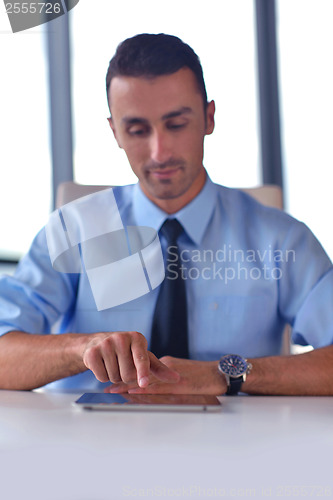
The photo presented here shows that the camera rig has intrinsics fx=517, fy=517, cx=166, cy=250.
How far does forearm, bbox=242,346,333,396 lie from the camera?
2.50 ft

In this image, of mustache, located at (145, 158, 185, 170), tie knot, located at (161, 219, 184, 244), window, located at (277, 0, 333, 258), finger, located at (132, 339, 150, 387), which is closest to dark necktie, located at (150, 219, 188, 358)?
tie knot, located at (161, 219, 184, 244)

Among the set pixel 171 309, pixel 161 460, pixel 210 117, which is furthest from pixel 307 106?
pixel 161 460

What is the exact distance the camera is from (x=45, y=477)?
14.2 inches

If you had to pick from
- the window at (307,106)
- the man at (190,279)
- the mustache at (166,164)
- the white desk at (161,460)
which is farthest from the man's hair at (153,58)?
the white desk at (161,460)

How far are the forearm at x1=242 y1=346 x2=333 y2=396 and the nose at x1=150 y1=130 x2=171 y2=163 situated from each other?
1.14 ft

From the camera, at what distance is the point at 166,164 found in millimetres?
848

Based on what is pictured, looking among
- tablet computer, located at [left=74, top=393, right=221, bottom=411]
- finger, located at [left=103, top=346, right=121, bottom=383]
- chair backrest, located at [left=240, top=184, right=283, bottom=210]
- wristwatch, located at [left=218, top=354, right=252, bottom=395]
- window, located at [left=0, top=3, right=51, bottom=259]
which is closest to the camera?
tablet computer, located at [left=74, top=393, right=221, bottom=411]

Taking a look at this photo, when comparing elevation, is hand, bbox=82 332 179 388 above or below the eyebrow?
below

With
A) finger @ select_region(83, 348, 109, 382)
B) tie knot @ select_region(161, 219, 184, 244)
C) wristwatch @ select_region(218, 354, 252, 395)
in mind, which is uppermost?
tie knot @ select_region(161, 219, 184, 244)

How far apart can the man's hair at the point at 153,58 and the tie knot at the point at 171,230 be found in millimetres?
209

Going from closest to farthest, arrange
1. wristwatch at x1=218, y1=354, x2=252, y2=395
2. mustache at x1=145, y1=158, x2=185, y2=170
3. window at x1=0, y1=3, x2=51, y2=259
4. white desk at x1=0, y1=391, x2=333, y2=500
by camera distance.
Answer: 1. white desk at x1=0, y1=391, x2=333, y2=500
2. wristwatch at x1=218, y1=354, x2=252, y2=395
3. mustache at x1=145, y1=158, x2=185, y2=170
4. window at x1=0, y1=3, x2=51, y2=259

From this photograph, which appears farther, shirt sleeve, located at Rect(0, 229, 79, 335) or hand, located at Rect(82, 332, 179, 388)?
shirt sleeve, located at Rect(0, 229, 79, 335)

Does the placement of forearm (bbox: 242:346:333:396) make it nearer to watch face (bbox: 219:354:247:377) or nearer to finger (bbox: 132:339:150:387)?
watch face (bbox: 219:354:247:377)

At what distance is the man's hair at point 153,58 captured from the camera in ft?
2.70
